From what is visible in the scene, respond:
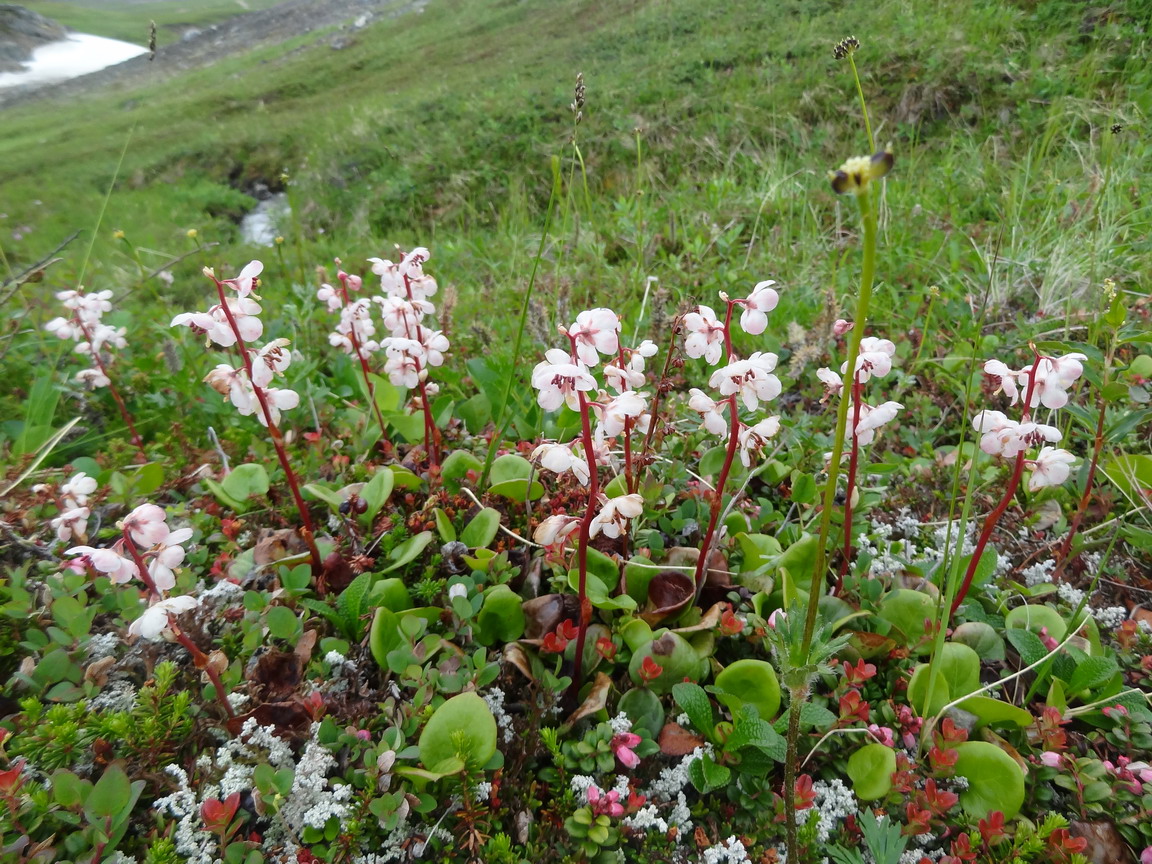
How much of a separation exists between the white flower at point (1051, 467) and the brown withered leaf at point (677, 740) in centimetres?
95

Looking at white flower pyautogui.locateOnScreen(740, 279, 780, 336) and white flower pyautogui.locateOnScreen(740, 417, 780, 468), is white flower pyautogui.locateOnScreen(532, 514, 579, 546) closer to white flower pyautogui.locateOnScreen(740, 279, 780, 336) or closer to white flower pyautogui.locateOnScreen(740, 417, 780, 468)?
white flower pyautogui.locateOnScreen(740, 417, 780, 468)

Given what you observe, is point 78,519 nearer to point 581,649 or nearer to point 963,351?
point 581,649

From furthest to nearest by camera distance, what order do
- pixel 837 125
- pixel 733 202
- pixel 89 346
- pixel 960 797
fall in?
1. pixel 837 125
2. pixel 733 202
3. pixel 89 346
4. pixel 960 797

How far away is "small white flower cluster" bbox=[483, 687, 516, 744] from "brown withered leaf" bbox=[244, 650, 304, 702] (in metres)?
0.48

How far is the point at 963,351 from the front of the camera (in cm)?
262

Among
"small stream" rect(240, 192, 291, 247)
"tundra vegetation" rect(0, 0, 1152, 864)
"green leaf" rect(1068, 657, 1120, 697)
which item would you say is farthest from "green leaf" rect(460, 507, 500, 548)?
"small stream" rect(240, 192, 291, 247)

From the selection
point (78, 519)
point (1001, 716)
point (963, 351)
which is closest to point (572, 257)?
point (963, 351)

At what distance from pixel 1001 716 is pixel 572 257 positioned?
11.1ft

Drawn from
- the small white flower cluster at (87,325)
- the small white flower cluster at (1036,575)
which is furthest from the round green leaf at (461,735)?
the small white flower cluster at (87,325)

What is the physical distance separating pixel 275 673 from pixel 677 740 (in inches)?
39.0

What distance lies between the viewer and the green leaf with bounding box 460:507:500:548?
6.21 feet

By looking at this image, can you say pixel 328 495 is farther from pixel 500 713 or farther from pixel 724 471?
pixel 724 471

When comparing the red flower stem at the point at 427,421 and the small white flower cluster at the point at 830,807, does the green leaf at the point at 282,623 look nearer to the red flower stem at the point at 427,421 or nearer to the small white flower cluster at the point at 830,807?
the red flower stem at the point at 427,421

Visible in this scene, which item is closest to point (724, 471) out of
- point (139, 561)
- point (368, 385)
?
point (139, 561)
